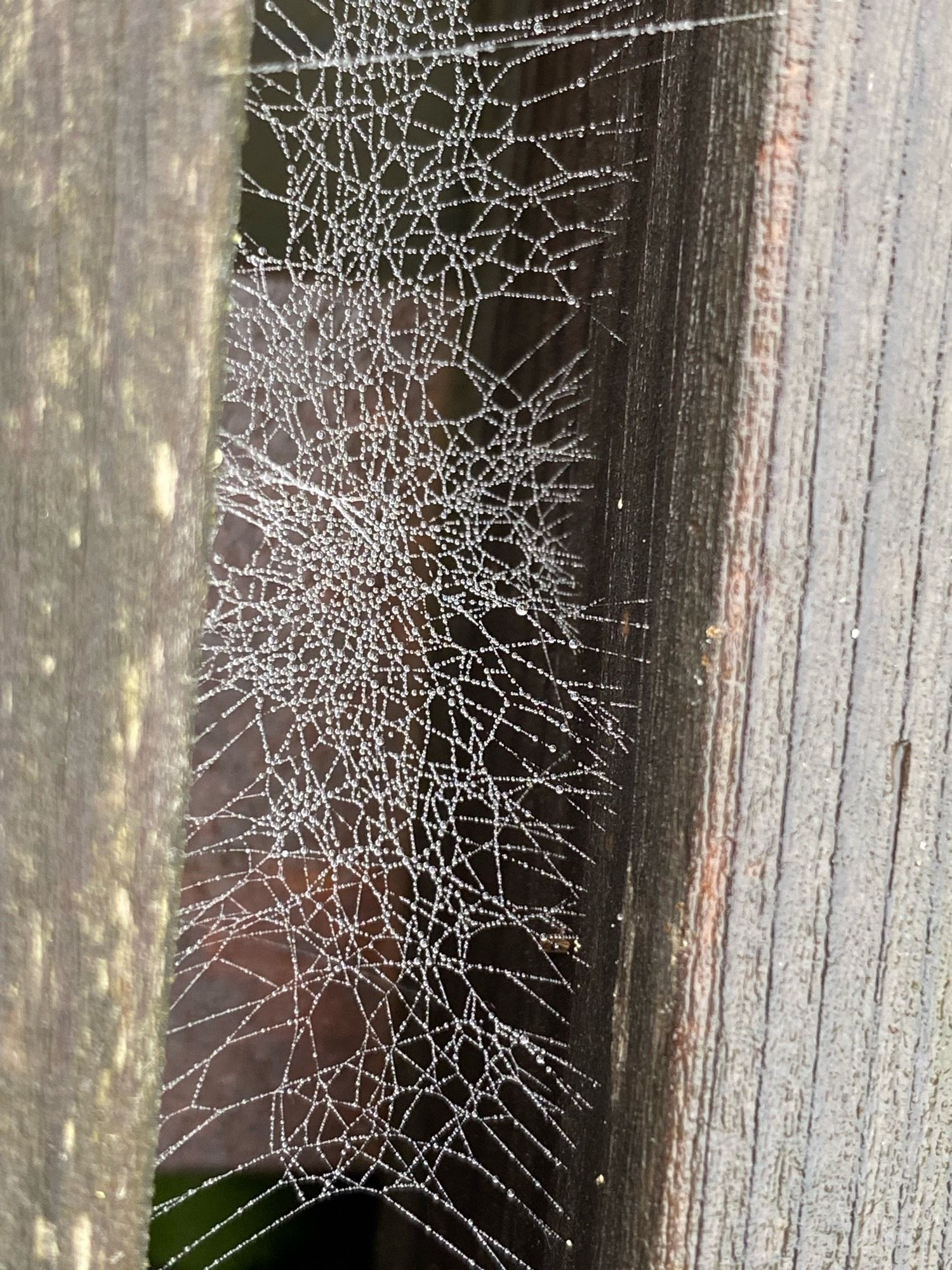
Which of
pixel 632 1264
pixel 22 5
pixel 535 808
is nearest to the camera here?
pixel 22 5

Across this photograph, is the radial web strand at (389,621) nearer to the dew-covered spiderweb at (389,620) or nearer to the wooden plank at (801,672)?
the dew-covered spiderweb at (389,620)

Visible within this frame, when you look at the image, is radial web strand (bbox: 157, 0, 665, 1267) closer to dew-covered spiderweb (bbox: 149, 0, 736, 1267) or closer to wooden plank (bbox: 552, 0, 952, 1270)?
dew-covered spiderweb (bbox: 149, 0, 736, 1267)

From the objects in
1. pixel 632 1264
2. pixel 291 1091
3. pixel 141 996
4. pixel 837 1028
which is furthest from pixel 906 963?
pixel 291 1091

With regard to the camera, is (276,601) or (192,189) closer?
(192,189)

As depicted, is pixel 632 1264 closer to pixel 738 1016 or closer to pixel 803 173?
pixel 738 1016

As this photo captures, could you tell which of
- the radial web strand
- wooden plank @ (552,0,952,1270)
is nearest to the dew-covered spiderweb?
the radial web strand

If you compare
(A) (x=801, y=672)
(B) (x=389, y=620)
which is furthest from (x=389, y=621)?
(A) (x=801, y=672)
